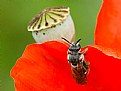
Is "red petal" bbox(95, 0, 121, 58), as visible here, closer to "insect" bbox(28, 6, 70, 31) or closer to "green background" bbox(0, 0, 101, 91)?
"insect" bbox(28, 6, 70, 31)

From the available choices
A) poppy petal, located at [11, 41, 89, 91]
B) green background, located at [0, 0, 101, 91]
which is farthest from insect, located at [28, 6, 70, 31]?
green background, located at [0, 0, 101, 91]


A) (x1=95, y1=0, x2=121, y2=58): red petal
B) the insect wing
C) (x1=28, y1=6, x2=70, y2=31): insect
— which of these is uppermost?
(x1=28, y1=6, x2=70, y2=31): insect

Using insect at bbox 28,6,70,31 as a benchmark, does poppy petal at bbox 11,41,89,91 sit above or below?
below

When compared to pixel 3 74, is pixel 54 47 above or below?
above

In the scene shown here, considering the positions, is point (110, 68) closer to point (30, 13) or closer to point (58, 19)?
point (58, 19)

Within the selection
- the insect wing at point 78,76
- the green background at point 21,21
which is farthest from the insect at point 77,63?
the green background at point 21,21

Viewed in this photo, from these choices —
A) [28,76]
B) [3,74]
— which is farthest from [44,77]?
[3,74]
